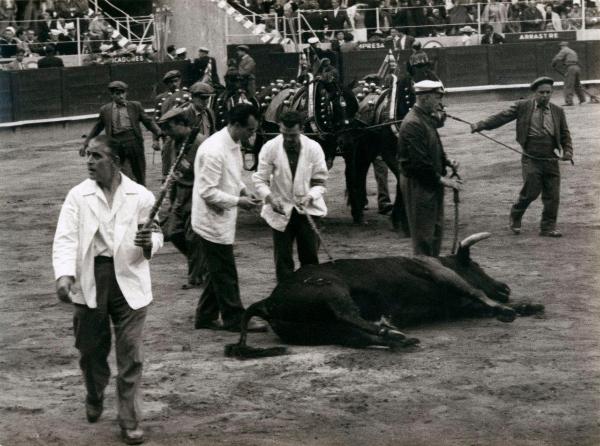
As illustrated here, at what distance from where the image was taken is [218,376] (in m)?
7.85

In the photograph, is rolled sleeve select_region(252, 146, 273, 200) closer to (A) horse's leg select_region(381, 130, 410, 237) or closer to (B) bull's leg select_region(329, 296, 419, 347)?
(B) bull's leg select_region(329, 296, 419, 347)

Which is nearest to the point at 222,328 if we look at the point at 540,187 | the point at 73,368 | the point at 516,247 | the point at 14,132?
the point at 73,368

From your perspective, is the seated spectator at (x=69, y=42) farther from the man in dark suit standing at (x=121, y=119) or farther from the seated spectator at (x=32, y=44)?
the man in dark suit standing at (x=121, y=119)

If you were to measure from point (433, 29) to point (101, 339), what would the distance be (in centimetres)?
2563

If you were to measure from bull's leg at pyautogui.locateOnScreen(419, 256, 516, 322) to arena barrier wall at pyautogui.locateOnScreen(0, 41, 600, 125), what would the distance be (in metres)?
13.0

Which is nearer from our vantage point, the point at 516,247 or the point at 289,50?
the point at 516,247

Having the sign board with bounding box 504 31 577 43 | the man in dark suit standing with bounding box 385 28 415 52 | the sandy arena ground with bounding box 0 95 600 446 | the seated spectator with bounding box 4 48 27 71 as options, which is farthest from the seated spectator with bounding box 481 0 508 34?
the sandy arena ground with bounding box 0 95 600 446

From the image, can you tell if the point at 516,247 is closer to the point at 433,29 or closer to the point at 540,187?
the point at 540,187

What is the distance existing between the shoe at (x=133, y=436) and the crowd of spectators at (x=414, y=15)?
2391 cm

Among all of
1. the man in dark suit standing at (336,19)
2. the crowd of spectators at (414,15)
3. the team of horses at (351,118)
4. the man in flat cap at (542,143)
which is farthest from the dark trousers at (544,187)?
the man in dark suit standing at (336,19)

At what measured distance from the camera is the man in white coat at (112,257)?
6559 mm

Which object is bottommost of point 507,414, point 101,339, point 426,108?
point 507,414

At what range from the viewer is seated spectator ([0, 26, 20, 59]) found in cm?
2567

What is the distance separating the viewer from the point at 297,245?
370 inches
